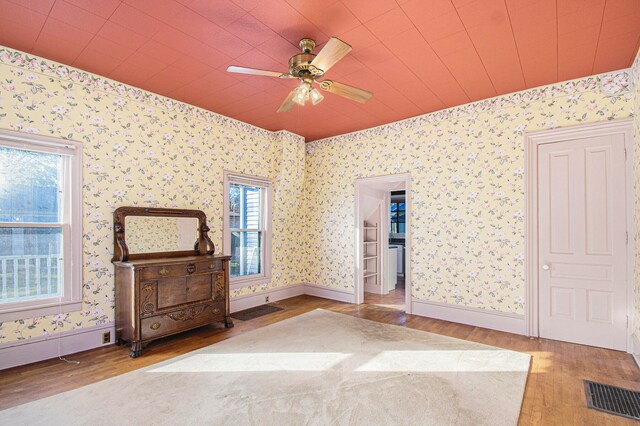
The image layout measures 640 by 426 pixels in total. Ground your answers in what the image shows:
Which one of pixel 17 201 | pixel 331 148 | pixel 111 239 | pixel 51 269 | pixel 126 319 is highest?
pixel 331 148

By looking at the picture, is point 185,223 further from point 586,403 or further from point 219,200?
point 586,403

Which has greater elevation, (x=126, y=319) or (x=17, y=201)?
(x=17, y=201)

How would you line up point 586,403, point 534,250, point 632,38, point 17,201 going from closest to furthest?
point 586,403 → point 632,38 → point 17,201 → point 534,250

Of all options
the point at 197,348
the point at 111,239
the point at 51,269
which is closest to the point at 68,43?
the point at 111,239

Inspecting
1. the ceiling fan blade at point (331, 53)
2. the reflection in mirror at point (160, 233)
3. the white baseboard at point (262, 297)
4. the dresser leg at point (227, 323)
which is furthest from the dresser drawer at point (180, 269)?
the ceiling fan blade at point (331, 53)

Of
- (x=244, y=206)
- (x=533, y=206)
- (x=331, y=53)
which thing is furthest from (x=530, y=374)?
(x=244, y=206)

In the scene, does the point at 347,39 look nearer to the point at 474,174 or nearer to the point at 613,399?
the point at 474,174

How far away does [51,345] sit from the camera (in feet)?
10.3

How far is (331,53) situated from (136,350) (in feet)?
10.7

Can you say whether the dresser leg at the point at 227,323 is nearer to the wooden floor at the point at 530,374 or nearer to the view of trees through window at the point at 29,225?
the wooden floor at the point at 530,374

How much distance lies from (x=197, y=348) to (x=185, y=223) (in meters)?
1.60

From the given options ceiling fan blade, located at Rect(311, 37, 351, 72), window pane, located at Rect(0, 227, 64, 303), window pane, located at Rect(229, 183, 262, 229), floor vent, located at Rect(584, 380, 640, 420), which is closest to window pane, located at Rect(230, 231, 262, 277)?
window pane, located at Rect(229, 183, 262, 229)

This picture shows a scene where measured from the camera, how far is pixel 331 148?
5.79m

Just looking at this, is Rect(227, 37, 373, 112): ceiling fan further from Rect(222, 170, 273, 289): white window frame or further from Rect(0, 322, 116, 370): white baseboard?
Rect(0, 322, 116, 370): white baseboard
